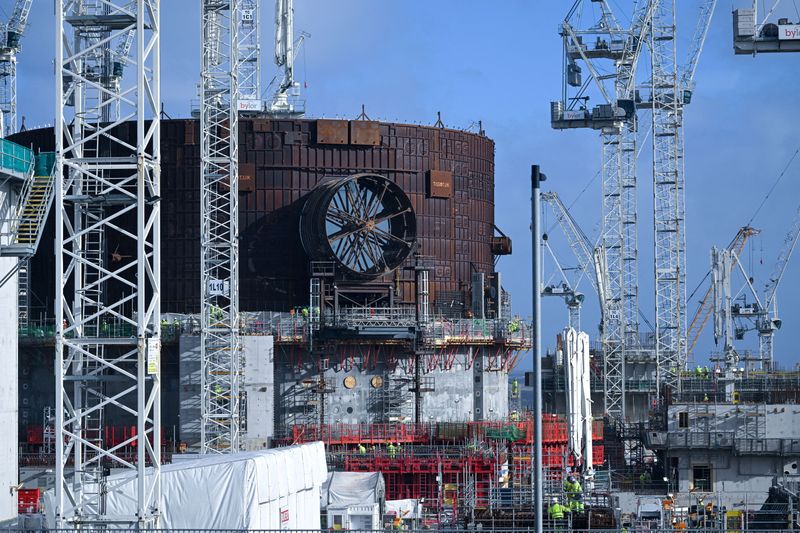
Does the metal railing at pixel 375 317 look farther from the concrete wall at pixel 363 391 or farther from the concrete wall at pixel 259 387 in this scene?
the concrete wall at pixel 259 387

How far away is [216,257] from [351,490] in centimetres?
1854

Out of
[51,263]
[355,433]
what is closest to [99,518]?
[355,433]

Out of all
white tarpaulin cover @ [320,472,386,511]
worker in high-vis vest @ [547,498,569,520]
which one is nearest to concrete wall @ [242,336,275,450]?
white tarpaulin cover @ [320,472,386,511]

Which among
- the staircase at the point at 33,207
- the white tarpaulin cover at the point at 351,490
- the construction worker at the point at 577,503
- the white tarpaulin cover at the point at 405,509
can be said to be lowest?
the white tarpaulin cover at the point at 405,509

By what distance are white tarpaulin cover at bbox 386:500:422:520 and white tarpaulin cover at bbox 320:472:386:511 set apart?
110 cm

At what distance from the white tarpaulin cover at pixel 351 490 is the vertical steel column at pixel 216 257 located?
9264mm

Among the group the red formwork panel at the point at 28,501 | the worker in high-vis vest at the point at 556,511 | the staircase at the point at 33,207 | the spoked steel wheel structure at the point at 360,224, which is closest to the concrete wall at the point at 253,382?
the spoked steel wheel structure at the point at 360,224

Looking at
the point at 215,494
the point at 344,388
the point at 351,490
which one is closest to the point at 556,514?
the point at 215,494

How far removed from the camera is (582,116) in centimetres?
11344

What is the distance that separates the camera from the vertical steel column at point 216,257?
75.8 m

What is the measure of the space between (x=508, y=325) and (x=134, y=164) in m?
50.1

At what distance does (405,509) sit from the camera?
223ft

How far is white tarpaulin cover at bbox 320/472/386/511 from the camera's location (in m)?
64.1

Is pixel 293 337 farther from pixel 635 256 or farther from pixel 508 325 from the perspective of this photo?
pixel 635 256
